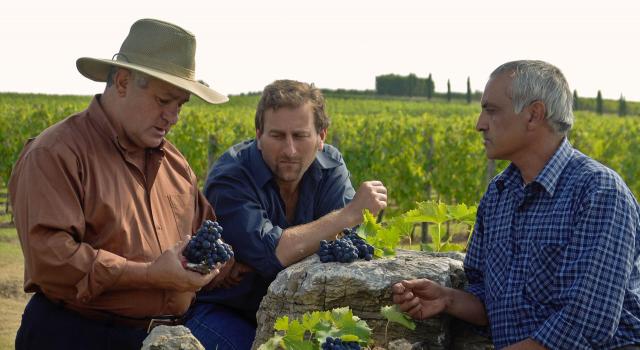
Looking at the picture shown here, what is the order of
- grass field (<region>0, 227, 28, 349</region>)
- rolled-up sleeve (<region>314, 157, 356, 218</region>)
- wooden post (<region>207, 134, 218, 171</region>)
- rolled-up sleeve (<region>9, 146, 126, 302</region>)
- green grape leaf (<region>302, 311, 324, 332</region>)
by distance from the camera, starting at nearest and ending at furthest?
green grape leaf (<region>302, 311, 324, 332</region>)
rolled-up sleeve (<region>9, 146, 126, 302</region>)
rolled-up sleeve (<region>314, 157, 356, 218</region>)
grass field (<region>0, 227, 28, 349</region>)
wooden post (<region>207, 134, 218, 171</region>)

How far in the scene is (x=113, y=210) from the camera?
3545mm

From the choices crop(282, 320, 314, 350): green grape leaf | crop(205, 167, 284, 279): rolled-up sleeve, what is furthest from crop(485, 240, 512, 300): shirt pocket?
crop(205, 167, 284, 279): rolled-up sleeve

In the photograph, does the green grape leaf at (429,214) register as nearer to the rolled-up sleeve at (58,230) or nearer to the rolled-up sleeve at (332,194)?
the rolled-up sleeve at (332,194)

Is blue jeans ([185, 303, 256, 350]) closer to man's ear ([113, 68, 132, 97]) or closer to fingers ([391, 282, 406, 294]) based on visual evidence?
fingers ([391, 282, 406, 294])

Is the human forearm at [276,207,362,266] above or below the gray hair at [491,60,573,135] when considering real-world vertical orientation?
below

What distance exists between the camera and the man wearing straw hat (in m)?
3.42

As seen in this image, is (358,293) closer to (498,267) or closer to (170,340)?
(498,267)

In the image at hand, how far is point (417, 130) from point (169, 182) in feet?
44.3

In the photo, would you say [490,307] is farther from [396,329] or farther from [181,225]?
[181,225]

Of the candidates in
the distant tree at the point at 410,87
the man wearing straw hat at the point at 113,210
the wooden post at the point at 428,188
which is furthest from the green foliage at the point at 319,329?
the distant tree at the point at 410,87

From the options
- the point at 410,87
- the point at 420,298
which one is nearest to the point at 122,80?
the point at 420,298

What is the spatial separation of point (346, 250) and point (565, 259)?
99 centimetres

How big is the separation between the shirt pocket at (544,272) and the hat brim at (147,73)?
1.61 m

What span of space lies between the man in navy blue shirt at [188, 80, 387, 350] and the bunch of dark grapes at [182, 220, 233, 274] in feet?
2.09
